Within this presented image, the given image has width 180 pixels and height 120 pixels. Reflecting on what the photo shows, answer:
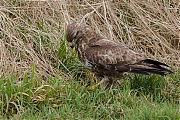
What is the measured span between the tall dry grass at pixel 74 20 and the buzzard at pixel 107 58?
24.0 inches

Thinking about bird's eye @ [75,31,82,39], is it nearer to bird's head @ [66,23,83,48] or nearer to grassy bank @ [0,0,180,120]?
bird's head @ [66,23,83,48]

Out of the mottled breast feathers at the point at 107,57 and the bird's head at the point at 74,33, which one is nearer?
the mottled breast feathers at the point at 107,57

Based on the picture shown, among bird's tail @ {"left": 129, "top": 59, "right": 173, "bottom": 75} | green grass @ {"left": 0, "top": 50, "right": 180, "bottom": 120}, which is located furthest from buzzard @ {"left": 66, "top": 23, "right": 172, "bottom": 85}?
green grass @ {"left": 0, "top": 50, "right": 180, "bottom": 120}

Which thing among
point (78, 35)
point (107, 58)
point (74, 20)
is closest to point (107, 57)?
point (107, 58)

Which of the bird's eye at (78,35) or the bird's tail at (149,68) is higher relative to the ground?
the bird's eye at (78,35)

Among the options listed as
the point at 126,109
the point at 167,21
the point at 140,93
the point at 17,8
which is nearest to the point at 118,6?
the point at 167,21

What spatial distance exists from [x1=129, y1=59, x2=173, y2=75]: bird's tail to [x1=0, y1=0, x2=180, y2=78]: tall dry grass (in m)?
1.19

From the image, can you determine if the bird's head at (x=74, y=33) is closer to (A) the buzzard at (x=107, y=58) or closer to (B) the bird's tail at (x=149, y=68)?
(A) the buzzard at (x=107, y=58)

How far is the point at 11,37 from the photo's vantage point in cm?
704

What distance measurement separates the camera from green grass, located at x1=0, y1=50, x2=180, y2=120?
541 cm

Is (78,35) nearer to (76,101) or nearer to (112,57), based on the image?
(112,57)

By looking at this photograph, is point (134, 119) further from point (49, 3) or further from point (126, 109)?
point (49, 3)

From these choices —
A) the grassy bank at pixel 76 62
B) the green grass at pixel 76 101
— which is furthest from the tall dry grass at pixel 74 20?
the green grass at pixel 76 101

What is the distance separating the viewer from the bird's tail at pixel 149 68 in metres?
6.27
